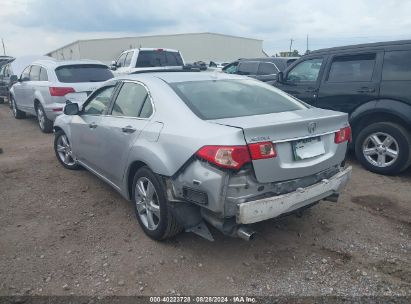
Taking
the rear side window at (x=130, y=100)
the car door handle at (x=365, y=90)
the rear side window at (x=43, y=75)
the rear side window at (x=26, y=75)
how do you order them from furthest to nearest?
the rear side window at (x=26, y=75) < the rear side window at (x=43, y=75) < the car door handle at (x=365, y=90) < the rear side window at (x=130, y=100)

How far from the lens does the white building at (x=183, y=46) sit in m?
39.7

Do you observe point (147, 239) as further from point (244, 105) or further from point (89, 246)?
point (244, 105)

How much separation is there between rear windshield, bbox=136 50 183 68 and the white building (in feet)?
95.5

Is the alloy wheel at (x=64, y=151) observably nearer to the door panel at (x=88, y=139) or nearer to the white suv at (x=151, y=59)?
the door panel at (x=88, y=139)

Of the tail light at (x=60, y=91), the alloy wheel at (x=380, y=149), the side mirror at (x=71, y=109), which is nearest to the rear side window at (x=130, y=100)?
the side mirror at (x=71, y=109)

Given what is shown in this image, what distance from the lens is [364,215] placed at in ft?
13.6

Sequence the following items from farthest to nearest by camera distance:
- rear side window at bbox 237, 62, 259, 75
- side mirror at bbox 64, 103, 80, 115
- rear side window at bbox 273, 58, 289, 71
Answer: rear side window at bbox 237, 62, 259, 75, rear side window at bbox 273, 58, 289, 71, side mirror at bbox 64, 103, 80, 115

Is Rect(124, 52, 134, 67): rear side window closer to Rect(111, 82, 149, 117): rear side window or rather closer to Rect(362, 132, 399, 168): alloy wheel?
Rect(111, 82, 149, 117): rear side window

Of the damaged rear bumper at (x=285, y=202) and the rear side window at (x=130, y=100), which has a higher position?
the rear side window at (x=130, y=100)

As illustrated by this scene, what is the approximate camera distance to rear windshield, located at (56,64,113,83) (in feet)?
27.0

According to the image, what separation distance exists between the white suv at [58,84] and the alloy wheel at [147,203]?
479 cm

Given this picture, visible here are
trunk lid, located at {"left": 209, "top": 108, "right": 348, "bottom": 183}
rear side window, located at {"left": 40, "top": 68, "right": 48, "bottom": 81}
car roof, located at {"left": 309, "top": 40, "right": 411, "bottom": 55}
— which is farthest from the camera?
rear side window, located at {"left": 40, "top": 68, "right": 48, "bottom": 81}

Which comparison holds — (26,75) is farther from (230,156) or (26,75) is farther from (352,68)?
(230,156)

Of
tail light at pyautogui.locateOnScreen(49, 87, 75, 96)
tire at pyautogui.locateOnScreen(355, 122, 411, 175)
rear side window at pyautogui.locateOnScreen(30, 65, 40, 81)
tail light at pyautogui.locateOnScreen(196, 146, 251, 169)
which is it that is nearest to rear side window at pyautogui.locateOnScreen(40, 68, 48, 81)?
rear side window at pyautogui.locateOnScreen(30, 65, 40, 81)
